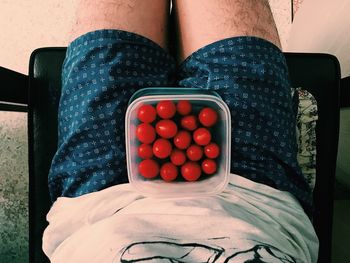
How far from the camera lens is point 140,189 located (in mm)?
559

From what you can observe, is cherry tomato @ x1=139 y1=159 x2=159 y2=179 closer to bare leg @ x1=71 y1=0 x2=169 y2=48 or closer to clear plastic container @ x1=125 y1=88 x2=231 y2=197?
clear plastic container @ x1=125 y1=88 x2=231 y2=197

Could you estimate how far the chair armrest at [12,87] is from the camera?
2.28 feet

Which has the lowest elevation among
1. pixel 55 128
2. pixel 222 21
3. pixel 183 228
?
pixel 183 228

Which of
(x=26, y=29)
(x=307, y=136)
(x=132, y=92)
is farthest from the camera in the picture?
(x=26, y=29)

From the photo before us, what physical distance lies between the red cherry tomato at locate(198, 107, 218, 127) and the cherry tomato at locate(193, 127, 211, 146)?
10mm

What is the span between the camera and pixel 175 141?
58cm

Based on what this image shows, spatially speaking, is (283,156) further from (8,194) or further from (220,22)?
(8,194)

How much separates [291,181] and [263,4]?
0.97 feet

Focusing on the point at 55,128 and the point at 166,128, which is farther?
the point at 55,128

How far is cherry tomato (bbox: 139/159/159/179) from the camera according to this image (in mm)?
567

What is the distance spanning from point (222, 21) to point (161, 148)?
0.23 meters

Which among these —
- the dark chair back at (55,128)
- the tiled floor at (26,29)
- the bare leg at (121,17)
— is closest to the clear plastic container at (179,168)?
the bare leg at (121,17)

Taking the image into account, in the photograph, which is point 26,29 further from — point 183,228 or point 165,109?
point 183,228

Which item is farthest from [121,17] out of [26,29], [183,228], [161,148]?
[26,29]
